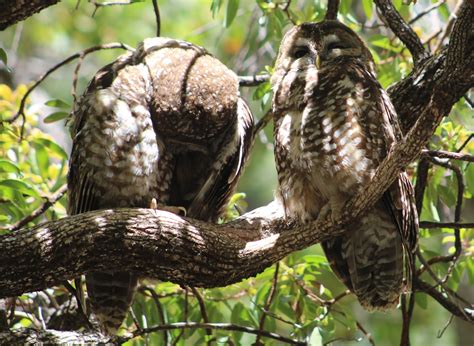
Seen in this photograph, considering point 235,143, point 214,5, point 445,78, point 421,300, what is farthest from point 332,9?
point 421,300

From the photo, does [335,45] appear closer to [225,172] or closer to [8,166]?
[225,172]

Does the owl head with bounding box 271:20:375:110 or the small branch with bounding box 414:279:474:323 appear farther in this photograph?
the small branch with bounding box 414:279:474:323

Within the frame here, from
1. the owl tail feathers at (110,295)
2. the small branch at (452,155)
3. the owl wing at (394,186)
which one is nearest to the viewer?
the small branch at (452,155)

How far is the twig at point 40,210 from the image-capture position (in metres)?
3.62

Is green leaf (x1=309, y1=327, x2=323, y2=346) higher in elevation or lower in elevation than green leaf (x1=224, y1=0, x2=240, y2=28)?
lower

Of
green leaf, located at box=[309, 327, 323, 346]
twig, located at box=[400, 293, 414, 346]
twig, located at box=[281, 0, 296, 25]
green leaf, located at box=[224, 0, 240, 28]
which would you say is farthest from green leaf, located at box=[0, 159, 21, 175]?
twig, located at box=[400, 293, 414, 346]

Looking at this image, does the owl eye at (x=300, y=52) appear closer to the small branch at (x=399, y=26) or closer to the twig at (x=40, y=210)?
the small branch at (x=399, y=26)

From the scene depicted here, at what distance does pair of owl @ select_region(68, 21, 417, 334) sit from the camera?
3184 millimetres

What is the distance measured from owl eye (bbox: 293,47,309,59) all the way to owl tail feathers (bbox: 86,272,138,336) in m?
1.21

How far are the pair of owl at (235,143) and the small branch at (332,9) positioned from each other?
0.88ft

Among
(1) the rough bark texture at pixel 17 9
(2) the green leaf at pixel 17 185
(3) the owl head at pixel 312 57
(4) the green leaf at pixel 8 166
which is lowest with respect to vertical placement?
(2) the green leaf at pixel 17 185

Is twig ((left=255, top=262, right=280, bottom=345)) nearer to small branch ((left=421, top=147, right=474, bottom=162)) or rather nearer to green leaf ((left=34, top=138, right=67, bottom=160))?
small branch ((left=421, top=147, right=474, bottom=162))

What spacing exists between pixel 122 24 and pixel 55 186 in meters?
3.33

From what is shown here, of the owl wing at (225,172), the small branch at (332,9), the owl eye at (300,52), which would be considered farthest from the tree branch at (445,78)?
the owl wing at (225,172)
